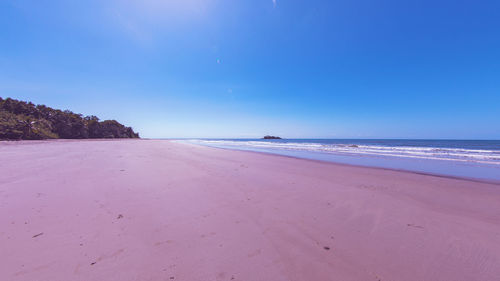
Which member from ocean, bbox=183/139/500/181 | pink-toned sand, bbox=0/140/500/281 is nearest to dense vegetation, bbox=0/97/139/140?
pink-toned sand, bbox=0/140/500/281

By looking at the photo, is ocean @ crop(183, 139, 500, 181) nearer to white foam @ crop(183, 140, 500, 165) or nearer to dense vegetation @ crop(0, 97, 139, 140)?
white foam @ crop(183, 140, 500, 165)

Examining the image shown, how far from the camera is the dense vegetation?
30.2 m

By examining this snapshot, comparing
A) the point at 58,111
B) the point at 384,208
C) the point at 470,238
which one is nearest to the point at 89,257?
Answer: the point at 384,208

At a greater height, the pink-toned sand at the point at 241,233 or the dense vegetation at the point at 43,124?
the dense vegetation at the point at 43,124

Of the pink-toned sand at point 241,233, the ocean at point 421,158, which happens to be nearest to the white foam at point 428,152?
the ocean at point 421,158

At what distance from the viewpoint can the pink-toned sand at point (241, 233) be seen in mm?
2125

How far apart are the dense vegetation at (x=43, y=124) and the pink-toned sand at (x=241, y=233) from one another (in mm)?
42605

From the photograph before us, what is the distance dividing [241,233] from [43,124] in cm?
5908

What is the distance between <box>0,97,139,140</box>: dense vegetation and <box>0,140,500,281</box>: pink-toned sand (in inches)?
1677

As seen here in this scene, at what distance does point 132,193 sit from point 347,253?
5.19 meters

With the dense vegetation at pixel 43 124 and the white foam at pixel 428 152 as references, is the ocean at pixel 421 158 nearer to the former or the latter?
the white foam at pixel 428 152

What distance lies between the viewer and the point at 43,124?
38.3 metres

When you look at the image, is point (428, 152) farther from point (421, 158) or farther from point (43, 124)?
point (43, 124)

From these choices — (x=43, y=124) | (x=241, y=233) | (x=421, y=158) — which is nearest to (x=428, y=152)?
(x=421, y=158)
